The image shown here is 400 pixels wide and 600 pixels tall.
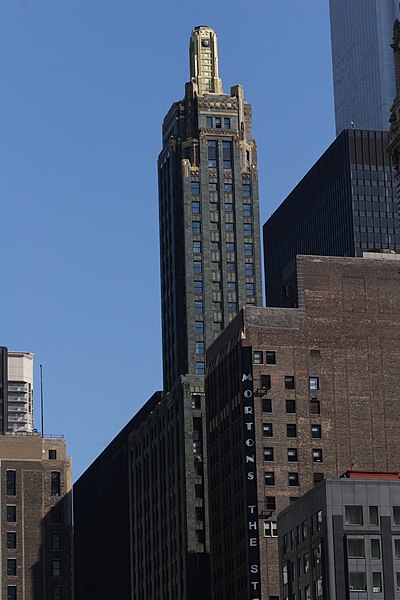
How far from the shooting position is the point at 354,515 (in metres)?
180

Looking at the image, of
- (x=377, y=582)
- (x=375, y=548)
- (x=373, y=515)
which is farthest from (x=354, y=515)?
(x=377, y=582)

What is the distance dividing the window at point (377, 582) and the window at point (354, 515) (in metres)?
4.96

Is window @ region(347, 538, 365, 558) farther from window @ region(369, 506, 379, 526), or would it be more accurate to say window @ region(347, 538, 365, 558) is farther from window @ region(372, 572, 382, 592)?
window @ region(372, 572, 382, 592)

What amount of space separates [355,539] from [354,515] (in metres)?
2.34

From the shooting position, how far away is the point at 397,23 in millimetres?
197625

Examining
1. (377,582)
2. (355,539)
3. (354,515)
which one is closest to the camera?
(377,582)

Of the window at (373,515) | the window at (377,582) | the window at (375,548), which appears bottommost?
the window at (377,582)

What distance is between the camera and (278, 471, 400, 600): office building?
582 ft

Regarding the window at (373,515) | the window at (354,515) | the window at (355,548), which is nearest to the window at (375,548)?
the window at (355,548)

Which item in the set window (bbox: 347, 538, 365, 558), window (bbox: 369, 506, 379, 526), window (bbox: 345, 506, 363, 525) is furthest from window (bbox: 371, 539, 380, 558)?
window (bbox: 345, 506, 363, 525)

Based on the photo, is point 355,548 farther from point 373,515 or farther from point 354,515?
point 373,515

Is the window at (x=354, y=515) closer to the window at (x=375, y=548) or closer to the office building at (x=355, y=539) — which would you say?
the office building at (x=355, y=539)

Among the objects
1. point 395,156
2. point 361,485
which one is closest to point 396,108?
point 395,156

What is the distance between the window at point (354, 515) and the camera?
7072 inches
